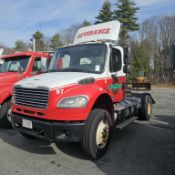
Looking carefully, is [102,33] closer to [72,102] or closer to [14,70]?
[72,102]

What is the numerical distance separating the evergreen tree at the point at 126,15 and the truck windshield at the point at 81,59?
28034 mm

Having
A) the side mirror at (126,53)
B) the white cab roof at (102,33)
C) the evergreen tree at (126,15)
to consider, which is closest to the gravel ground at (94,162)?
the side mirror at (126,53)

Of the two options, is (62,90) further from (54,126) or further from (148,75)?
(148,75)

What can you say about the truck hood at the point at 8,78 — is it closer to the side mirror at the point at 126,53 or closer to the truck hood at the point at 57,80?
the truck hood at the point at 57,80

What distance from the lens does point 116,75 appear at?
5.94 m

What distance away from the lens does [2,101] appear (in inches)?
271

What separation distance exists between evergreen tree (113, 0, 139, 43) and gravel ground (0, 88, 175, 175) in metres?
28.3

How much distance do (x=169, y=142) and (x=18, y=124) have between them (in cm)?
363

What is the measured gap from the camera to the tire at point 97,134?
14.7ft

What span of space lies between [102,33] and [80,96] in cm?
263

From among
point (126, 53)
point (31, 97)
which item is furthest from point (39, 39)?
point (31, 97)

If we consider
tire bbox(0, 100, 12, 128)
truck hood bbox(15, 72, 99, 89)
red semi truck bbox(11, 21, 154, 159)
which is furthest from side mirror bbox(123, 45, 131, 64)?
tire bbox(0, 100, 12, 128)

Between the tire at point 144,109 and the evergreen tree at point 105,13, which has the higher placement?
the evergreen tree at point 105,13

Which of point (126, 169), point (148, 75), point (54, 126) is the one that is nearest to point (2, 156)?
point (54, 126)
